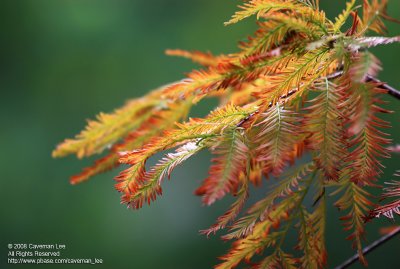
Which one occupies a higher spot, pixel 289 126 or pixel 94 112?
pixel 94 112

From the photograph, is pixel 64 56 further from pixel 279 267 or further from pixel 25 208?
pixel 279 267

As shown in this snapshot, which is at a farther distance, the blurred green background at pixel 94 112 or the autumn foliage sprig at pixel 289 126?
the blurred green background at pixel 94 112

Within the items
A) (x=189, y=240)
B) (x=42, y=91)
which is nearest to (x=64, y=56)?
(x=42, y=91)

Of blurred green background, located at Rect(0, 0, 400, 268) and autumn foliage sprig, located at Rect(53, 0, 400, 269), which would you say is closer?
autumn foliage sprig, located at Rect(53, 0, 400, 269)

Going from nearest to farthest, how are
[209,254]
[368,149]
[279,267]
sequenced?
1. [368,149]
2. [279,267]
3. [209,254]

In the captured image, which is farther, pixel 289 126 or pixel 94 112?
pixel 94 112

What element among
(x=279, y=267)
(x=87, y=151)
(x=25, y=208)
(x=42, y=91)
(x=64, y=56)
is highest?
(x=64, y=56)

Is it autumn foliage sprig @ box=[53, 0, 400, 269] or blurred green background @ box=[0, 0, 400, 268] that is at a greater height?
blurred green background @ box=[0, 0, 400, 268]

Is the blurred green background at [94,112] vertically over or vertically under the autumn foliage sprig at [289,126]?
over
